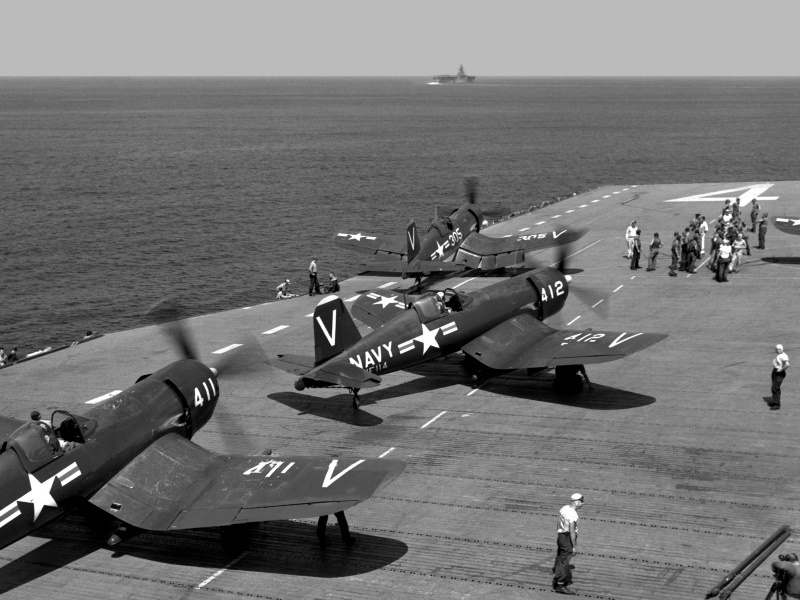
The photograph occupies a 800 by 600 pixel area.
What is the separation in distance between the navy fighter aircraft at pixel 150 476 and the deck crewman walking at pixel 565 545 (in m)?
2.61

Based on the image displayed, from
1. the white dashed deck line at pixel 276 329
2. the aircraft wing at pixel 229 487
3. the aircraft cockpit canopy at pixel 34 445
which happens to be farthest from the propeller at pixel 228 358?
the aircraft cockpit canopy at pixel 34 445

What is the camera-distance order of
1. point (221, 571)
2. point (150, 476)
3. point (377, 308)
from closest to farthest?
point (221, 571)
point (150, 476)
point (377, 308)

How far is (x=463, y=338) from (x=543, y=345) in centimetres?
211

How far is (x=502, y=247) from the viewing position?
40406 millimetres

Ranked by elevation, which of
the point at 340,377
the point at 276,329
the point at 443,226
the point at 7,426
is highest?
the point at 443,226

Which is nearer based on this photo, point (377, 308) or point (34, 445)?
point (34, 445)

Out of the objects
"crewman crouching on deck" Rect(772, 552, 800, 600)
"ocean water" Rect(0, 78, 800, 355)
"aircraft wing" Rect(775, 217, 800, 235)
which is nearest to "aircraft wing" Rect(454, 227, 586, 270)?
"aircraft wing" Rect(775, 217, 800, 235)

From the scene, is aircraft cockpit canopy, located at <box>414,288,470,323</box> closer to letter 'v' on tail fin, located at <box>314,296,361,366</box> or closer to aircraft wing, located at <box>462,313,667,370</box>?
aircraft wing, located at <box>462,313,667,370</box>

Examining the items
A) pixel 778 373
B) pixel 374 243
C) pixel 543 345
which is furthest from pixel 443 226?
pixel 778 373

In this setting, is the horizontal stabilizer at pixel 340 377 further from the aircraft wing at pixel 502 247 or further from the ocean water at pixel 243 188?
the ocean water at pixel 243 188

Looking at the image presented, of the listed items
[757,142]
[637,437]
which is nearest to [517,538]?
[637,437]

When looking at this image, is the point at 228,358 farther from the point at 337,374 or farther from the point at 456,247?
Answer: the point at 456,247

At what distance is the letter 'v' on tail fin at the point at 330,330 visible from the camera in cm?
2252

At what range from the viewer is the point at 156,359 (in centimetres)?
2870
